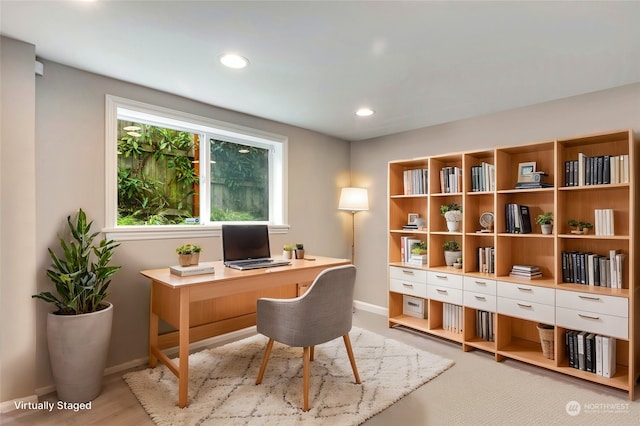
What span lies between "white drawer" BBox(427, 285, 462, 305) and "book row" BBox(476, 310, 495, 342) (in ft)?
0.81

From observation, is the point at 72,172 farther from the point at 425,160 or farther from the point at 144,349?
the point at 425,160

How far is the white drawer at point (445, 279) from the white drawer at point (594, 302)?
30.3 inches

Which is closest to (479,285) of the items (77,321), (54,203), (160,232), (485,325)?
(485,325)

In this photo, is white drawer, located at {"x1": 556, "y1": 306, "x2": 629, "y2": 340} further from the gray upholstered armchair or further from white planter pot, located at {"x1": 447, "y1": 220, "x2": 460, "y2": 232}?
the gray upholstered armchair

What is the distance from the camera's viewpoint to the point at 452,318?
3.32 m

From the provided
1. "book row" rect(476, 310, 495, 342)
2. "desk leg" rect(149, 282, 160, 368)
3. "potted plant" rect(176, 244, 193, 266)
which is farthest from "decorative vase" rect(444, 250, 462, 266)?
"desk leg" rect(149, 282, 160, 368)

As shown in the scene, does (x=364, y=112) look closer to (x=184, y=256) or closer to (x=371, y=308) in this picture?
(x=184, y=256)

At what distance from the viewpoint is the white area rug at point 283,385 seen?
2023 mm

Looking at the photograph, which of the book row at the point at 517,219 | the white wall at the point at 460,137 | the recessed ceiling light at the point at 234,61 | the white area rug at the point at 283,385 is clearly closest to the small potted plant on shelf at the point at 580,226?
the book row at the point at 517,219

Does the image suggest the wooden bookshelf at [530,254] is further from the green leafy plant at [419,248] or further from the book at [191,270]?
the book at [191,270]

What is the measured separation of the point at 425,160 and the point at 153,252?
→ 8.80 ft

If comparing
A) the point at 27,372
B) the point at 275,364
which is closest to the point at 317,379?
the point at 275,364

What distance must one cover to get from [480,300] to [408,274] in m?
0.74

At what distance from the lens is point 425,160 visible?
3.53 m
